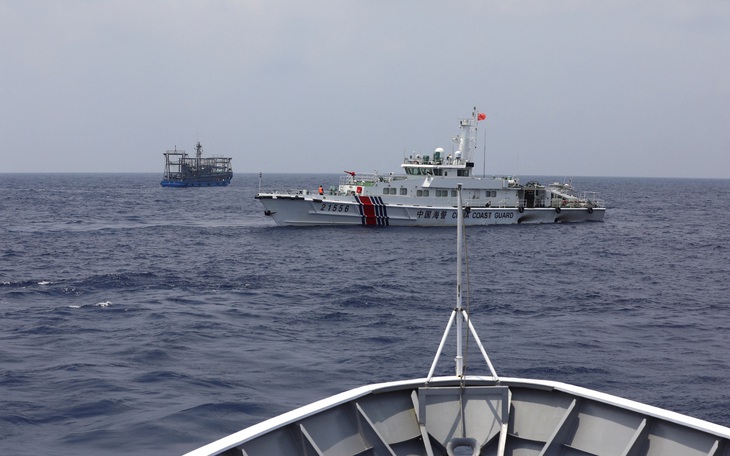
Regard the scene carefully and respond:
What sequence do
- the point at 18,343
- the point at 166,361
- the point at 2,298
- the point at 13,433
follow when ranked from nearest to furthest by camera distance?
the point at 13,433 < the point at 166,361 < the point at 18,343 < the point at 2,298

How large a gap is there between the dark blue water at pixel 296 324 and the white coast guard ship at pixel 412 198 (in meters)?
3.00

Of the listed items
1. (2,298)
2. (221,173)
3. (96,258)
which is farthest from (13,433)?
(221,173)

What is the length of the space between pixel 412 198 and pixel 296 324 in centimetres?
3233

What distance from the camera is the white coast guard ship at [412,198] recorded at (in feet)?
184

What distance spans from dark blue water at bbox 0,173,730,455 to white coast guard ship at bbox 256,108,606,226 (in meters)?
3.00

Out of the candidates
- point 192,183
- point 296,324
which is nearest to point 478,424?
point 296,324

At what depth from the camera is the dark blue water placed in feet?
56.2

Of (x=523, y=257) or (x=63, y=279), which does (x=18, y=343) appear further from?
(x=523, y=257)

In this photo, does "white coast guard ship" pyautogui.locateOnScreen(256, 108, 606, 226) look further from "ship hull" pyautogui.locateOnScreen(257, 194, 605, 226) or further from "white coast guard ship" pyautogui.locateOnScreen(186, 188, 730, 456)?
"white coast guard ship" pyautogui.locateOnScreen(186, 188, 730, 456)

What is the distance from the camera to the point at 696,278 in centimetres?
3925

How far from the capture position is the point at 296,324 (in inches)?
1025

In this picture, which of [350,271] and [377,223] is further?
[377,223]

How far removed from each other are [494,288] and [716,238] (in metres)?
35.9

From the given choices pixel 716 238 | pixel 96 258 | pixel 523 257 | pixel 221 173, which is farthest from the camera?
pixel 221 173
